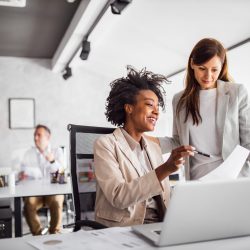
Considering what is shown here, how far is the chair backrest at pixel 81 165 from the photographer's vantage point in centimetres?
187

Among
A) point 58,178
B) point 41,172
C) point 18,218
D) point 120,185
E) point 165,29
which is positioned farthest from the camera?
point 41,172

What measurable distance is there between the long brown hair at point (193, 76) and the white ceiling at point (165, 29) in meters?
1.82

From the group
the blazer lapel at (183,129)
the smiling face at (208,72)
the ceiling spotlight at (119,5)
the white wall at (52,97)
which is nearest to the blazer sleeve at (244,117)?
the smiling face at (208,72)

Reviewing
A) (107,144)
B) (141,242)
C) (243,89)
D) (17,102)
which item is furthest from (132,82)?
(17,102)

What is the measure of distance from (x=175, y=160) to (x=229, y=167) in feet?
0.59

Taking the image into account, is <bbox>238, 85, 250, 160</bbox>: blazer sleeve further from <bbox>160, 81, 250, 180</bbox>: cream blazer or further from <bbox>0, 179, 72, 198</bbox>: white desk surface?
<bbox>0, 179, 72, 198</bbox>: white desk surface

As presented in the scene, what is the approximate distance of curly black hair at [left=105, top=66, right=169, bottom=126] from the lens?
1.81 m

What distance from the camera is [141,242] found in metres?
1.07

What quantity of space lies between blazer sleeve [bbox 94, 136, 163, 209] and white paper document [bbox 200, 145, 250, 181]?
8.6 inches

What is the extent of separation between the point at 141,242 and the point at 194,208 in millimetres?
202

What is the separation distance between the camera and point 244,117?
6.14 ft

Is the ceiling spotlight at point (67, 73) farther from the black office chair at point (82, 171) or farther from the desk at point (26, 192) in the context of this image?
the black office chair at point (82, 171)

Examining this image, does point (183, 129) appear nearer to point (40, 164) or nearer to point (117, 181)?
point (117, 181)

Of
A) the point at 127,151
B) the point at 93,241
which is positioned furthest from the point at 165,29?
the point at 93,241
